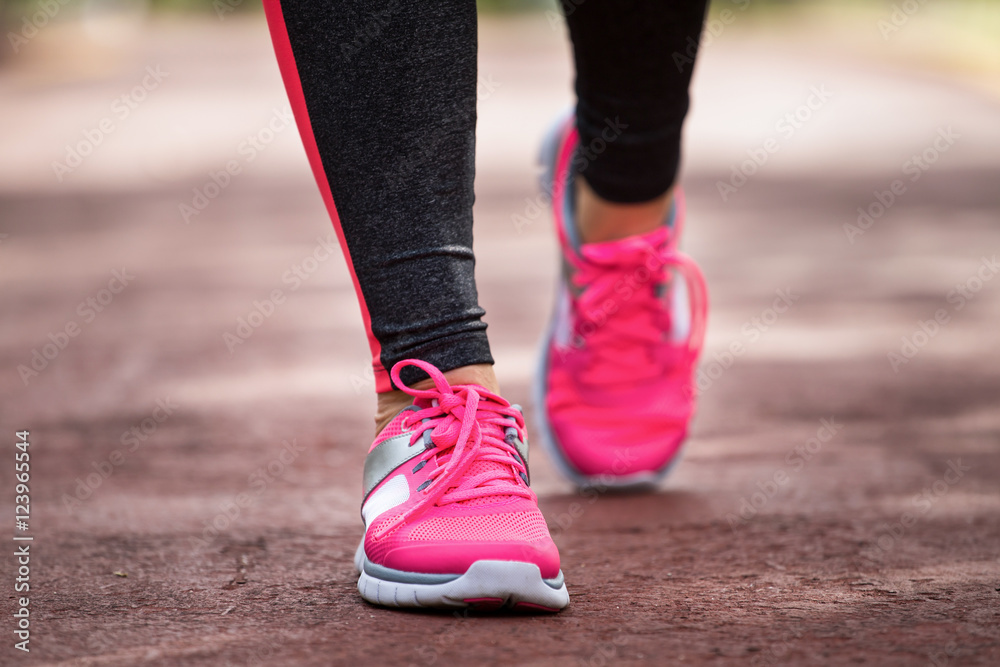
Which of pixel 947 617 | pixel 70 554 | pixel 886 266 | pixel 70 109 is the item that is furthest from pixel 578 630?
pixel 70 109

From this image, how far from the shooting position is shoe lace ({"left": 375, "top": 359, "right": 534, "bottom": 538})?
1036mm

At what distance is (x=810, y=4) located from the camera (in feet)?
77.0

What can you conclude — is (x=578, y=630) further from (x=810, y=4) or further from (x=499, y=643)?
(x=810, y=4)

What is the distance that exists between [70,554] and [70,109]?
28.0 feet
